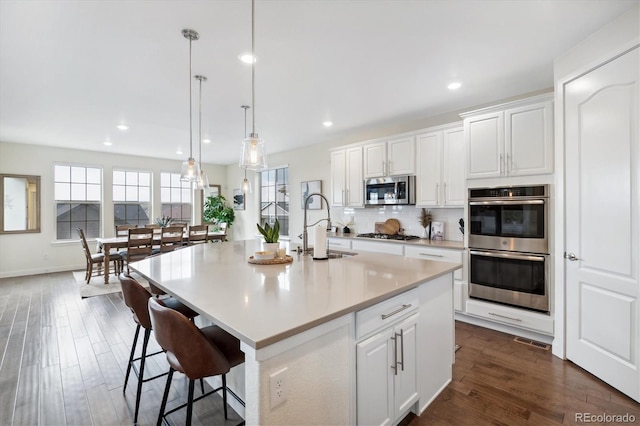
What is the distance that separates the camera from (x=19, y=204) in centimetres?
588

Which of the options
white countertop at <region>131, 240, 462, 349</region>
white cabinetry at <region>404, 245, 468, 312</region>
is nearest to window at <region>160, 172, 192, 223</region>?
white countertop at <region>131, 240, 462, 349</region>

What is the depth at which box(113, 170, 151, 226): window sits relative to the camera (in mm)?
6941

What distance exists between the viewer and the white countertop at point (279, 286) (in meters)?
1.13

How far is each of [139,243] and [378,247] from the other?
4106 millimetres

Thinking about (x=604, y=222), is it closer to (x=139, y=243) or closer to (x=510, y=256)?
(x=510, y=256)

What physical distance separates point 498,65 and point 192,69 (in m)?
2.81

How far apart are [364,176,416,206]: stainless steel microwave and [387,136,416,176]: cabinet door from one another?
11cm

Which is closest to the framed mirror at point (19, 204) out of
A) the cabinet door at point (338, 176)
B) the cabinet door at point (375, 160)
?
the cabinet door at point (338, 176)

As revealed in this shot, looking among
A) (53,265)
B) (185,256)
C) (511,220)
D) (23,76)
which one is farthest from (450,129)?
(53,265)

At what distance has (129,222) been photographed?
712 centimetres

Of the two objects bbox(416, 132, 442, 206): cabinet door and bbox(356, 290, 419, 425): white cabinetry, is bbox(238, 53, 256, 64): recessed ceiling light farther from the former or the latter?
bbox(416, 132, 442, 206): cabinet door

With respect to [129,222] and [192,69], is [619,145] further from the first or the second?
[129,222]

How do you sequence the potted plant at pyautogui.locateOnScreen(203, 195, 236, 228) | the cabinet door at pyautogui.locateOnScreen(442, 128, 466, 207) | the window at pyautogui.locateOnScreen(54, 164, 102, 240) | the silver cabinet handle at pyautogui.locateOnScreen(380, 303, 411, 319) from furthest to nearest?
the potted plant at pyautogui.locateOnScreen(203, 195, 236, 228) → the window at pyautogui.locateOnScreen(54, 164, 102, 240) → the cabinet door at pyautogui.locateOnScreen(442, 128, 466, 207) → the silver cabinet handle at pyautogui.locateOnScreen(380, 303, 411, 319)

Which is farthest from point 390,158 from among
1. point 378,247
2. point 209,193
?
point 209,193
